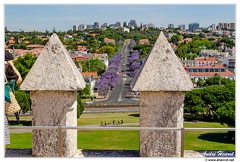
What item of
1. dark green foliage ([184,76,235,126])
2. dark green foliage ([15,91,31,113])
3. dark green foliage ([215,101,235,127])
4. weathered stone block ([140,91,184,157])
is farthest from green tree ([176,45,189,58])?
weathered stone block ([140,91,184,157])

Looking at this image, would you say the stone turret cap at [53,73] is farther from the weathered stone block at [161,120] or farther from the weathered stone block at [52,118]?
the weathered stone block at [161,120]

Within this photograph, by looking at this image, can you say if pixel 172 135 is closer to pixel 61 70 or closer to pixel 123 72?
pixel 61 70

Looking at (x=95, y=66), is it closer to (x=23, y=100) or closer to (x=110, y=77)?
(x=110, y=77)

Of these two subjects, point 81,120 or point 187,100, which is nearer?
point 81,120

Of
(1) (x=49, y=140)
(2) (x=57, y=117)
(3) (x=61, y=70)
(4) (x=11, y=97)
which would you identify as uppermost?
(3) (x=61, y=70)

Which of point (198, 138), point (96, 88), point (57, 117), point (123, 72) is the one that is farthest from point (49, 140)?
point (123, 72)

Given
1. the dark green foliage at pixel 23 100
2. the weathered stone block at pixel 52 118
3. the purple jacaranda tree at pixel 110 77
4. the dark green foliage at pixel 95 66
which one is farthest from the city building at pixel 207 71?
the weathered stone block at pixel 52 118

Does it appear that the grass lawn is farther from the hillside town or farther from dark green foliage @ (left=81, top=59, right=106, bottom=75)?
dark green foliage @ (left=81, top=59, right=106, bottom=75)
